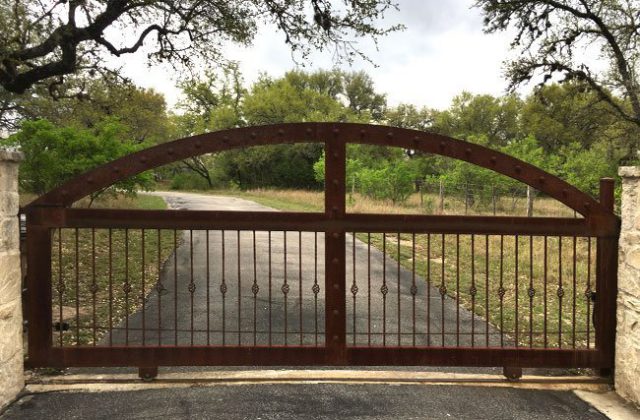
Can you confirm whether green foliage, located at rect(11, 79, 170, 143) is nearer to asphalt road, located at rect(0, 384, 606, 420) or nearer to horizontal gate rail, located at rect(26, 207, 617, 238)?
horizontal gate rail, located at rect(26, 207, 617, 238)

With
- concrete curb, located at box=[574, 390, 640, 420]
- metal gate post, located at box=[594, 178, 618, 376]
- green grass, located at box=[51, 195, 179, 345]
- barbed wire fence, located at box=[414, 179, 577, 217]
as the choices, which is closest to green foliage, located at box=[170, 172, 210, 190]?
barbed wire fence, located at box=[414, 179, 577, 217]

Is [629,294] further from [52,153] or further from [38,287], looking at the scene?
[52,153]

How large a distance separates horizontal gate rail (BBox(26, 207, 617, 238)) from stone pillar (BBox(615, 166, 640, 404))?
180mm

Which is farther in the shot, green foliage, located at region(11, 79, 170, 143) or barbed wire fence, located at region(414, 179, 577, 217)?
barbed wire fence, located at region(414, 179, 577, 217)

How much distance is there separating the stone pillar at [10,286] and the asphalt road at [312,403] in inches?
8.0

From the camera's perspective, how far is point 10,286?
3717mm

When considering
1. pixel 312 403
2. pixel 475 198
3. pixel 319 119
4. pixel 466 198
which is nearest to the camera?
pixel 312 403

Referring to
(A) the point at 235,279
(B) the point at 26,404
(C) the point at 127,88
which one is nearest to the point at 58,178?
(C) the point at 127,88

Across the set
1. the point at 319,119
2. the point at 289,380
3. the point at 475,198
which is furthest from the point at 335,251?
the point at 319,119

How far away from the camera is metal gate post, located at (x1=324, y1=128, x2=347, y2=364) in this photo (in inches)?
155

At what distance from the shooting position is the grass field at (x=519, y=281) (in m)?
4.18

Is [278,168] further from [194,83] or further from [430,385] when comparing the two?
[430,385]

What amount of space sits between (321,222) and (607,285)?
7.81 ft

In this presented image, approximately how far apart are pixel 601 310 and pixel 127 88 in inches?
466
